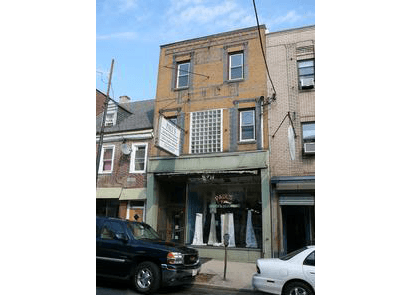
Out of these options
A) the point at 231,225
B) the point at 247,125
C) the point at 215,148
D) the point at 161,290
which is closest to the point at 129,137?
the point at 215,148

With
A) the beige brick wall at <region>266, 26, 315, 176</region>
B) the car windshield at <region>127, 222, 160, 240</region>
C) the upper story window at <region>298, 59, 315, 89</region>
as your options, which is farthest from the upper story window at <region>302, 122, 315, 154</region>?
the car windshield at <region>127, 222, 160, 240</region>

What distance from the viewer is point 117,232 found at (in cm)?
907

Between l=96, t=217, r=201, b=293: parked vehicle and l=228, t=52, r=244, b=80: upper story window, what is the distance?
32.4 feet

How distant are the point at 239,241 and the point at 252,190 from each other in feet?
7.74

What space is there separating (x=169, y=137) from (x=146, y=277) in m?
7.62

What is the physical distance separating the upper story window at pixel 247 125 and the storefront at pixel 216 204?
972 mm

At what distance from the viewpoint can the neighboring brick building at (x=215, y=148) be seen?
1470 cm

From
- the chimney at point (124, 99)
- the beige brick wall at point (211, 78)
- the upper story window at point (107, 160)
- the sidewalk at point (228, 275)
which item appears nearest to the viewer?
the sidewalk at point (228, 275)

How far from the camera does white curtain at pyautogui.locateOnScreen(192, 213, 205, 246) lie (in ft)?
50.3

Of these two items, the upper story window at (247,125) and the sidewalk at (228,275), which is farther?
the upper story window at (247,125)

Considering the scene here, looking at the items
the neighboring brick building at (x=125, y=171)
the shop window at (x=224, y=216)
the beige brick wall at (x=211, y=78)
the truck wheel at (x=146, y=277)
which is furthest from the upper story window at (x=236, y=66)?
the truck wheel at (x=146, y=277)

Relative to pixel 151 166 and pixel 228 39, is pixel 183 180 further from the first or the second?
pixel 228 39

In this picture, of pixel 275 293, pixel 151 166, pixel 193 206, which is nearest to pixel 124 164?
pixel 151 166

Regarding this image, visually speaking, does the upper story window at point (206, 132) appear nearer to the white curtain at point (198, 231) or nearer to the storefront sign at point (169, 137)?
the storefront sign at point (169, 137)
